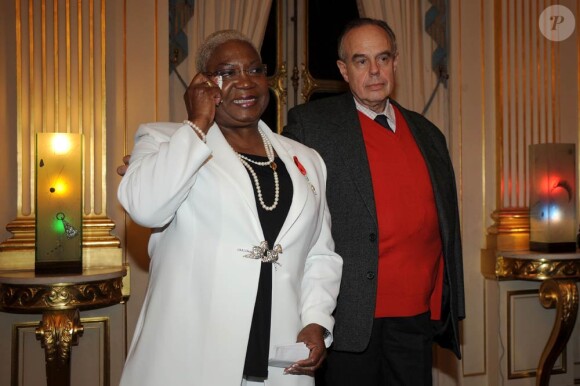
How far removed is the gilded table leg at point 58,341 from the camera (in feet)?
9.78

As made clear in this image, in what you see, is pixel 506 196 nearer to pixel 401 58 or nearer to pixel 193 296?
pixel 401 58

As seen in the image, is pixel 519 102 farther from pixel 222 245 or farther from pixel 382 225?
pixel 222 245

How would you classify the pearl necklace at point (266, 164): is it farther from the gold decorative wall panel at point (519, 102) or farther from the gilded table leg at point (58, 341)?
the gold decorative wall panel at point (519, 102)

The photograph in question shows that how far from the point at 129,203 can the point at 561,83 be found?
3929 mm

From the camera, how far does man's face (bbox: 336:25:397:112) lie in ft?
7.96

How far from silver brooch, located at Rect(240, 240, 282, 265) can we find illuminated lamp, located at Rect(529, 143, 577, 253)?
2.80 metres

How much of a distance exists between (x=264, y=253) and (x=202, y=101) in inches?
16.2

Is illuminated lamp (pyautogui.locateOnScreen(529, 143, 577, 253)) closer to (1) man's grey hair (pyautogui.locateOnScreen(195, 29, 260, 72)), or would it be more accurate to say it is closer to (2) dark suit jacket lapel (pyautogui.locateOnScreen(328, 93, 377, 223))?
(2) dark suit jacket lapel (pyautogui.locateOnScreen(328, 93, 377, 223))

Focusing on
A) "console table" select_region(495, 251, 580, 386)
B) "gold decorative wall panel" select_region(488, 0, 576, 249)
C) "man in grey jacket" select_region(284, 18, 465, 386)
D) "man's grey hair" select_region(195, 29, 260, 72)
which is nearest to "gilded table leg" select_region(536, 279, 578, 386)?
"console table" select_region(495, 251, 580, 386)

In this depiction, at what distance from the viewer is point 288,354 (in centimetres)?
168

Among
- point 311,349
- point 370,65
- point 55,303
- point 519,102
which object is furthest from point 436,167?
point 519,102

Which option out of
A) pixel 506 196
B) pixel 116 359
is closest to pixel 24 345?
pixel 116 359

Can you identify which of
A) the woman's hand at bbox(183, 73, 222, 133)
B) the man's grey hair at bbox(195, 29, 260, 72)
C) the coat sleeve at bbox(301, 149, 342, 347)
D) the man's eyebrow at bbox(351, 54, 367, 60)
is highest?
the man's eyebrow at bbox(351, 54, 367, 60)

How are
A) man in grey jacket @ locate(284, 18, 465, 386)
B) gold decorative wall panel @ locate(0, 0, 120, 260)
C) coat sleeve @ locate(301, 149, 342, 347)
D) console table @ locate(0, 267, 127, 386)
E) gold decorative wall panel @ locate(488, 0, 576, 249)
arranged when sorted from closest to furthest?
coat sleeve @ locate(301, 149, 342, 347)
man in grey jacket @ locate(284, 18, 465, 386)
console table @ locate(0, 267, 127, 386)
gold decorative wall panel @ locate(0, 0, 120, 260)
gold decorative wall panel @ locate(488, 0, 576, 249)
